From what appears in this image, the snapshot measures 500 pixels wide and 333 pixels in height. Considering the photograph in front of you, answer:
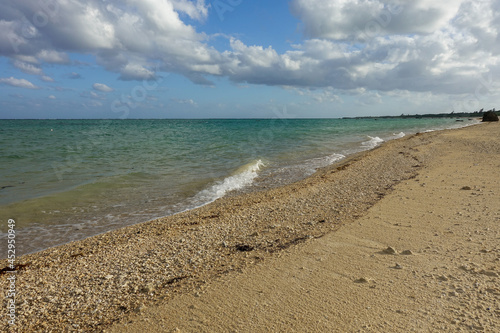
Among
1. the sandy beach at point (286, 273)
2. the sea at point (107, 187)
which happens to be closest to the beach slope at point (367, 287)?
the sandy beach at point (286, 273)

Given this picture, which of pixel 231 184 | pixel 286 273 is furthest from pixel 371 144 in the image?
pixel 286 273

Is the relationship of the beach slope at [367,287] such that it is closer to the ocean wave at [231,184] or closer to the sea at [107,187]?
the sea at [107,187]

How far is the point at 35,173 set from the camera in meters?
13.6

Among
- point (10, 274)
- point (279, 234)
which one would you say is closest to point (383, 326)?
point (279, 234)

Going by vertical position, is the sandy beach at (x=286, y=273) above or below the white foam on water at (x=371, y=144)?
below

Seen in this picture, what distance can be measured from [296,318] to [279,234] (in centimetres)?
248

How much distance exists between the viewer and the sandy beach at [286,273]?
3010 mm

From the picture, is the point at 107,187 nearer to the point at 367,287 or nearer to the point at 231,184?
the point at 231,184

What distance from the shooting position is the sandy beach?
301 cm

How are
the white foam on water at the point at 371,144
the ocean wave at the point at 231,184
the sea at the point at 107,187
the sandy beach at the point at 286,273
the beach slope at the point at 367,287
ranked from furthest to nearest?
the white foam on water at the point at 371,144 < the ocean wave at the point at 231,184 < the sea at the point at 107,187 < the sandy beach at the point at 286,273 < the beach slope at the point at 367,287

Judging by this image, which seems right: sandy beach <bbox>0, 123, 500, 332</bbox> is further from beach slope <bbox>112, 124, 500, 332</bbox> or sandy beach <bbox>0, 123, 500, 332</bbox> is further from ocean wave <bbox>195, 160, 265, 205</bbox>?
ocean wave <bbox>195, 160, 265, 205</bbox>

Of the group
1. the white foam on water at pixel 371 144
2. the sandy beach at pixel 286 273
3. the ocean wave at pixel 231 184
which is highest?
the white foam on water at pixel 371 144

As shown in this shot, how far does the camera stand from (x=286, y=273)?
3.89m

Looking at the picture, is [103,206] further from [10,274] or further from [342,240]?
[342,240]
